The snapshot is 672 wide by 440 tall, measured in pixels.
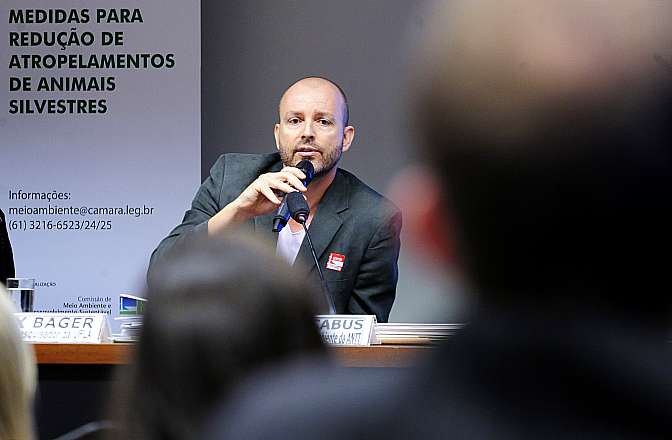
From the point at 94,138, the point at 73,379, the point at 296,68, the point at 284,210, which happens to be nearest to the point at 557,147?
the point at 73,379

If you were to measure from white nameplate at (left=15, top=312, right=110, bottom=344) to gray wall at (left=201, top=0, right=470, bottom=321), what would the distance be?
290cm

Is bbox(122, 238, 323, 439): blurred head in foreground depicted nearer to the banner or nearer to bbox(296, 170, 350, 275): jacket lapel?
bbox(296, 170, 350, 275): jacket lapel

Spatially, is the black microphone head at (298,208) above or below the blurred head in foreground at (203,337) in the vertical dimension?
below

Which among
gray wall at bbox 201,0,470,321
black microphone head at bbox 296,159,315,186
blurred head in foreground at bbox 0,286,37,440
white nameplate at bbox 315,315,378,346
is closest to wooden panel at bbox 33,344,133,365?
white nameplate at bbox 315,315,378,346

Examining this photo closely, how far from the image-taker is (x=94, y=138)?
5703 millimetres

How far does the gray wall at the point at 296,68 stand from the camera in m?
6.08

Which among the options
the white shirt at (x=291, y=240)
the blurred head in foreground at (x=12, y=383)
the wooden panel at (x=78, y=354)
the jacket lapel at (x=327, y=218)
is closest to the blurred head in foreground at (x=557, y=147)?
the blurred head in foreground at (x=12, y=383)

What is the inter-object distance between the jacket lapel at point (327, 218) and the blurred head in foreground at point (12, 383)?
2685 millimetres

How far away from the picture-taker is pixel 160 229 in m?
5.59

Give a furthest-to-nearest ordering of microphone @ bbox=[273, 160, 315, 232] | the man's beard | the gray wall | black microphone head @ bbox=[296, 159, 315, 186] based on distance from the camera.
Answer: the gray wall < the man's beard < black microphone head @ bbox=[296, 159, 315, 186] < microphone @ bbox=[273, 160, 315, 232]

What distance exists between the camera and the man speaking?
13.0 feet

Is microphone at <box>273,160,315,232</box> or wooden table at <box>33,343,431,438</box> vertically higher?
microphone at <box>273,160,315,232</box>

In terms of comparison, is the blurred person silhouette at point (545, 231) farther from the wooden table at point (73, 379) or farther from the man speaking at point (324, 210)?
the man speaking at point (324, 210)

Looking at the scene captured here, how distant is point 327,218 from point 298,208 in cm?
72
